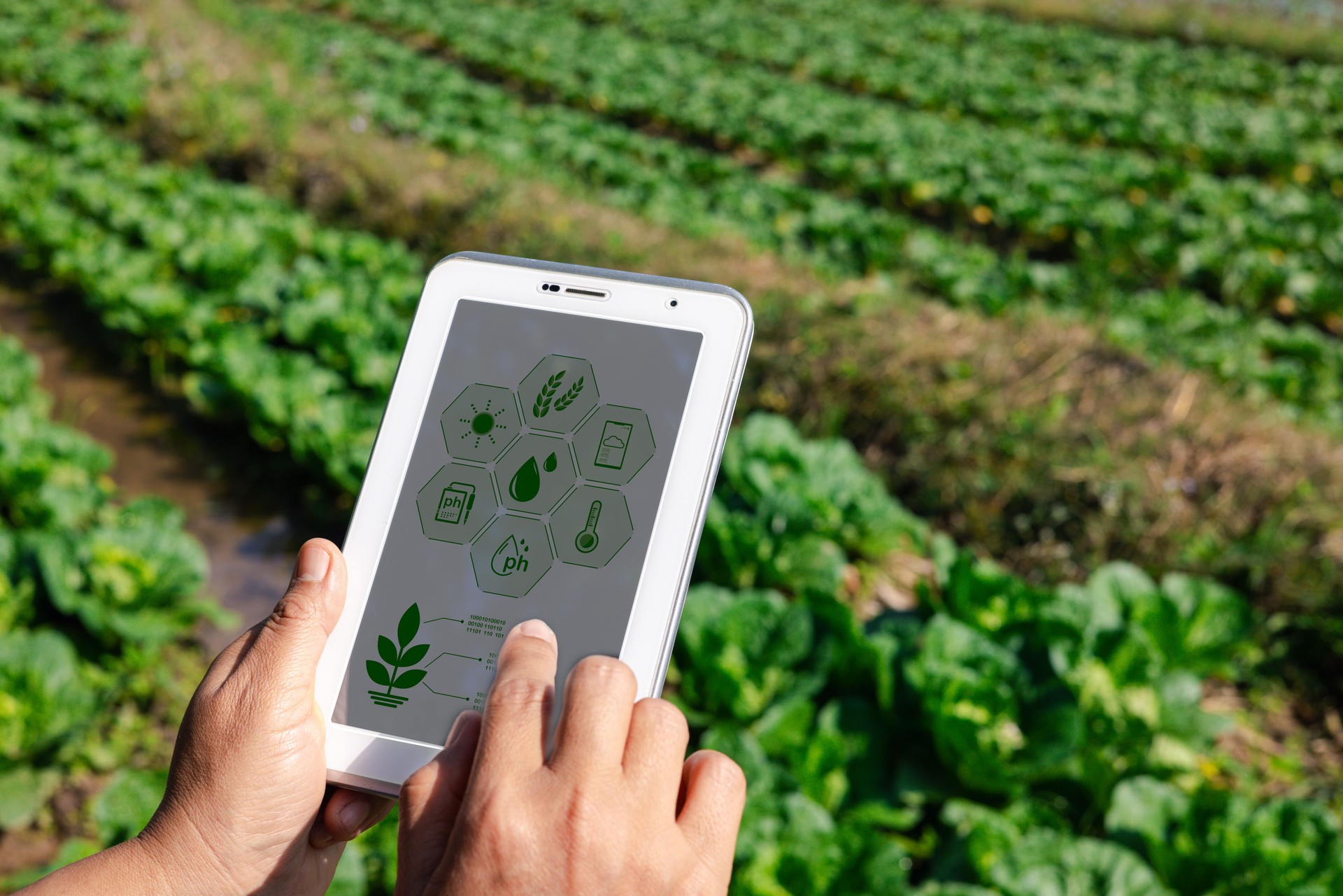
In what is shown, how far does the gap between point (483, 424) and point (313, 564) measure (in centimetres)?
29

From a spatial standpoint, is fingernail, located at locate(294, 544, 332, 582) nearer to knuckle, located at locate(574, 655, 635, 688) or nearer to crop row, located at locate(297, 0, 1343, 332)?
knuckle, located at locate(574, 655, 635, 688)

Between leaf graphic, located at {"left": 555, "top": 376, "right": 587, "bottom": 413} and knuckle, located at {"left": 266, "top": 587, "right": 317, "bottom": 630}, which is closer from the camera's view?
knuckle, located at {"left": 266, "top": 587, "right": 317, "bottom": 630}

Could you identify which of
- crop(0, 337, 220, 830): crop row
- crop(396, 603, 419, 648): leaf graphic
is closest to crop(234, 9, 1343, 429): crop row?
crop(0, 337, 220, 830): crop row

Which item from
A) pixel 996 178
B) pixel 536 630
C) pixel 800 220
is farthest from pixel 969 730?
pixel 996 178

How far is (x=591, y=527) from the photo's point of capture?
43.6 inches

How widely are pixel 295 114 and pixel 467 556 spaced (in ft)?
23.2

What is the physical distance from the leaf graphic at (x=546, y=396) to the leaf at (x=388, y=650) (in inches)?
14.0

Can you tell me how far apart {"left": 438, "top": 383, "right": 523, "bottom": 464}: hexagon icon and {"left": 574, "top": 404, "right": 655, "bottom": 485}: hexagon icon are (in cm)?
11

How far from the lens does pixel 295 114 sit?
6.93 metres

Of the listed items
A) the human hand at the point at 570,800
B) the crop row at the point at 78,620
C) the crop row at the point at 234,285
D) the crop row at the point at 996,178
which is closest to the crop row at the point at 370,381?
the crop row at the point at 234,285

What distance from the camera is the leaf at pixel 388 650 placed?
108 centimetres

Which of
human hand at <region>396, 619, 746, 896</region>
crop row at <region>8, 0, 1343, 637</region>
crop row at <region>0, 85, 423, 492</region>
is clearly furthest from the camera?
crop row at <region>0, 85, 423, 492</region>

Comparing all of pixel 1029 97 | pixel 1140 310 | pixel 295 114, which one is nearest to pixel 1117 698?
pixel 1140 310

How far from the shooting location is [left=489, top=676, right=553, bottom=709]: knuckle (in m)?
0.82
